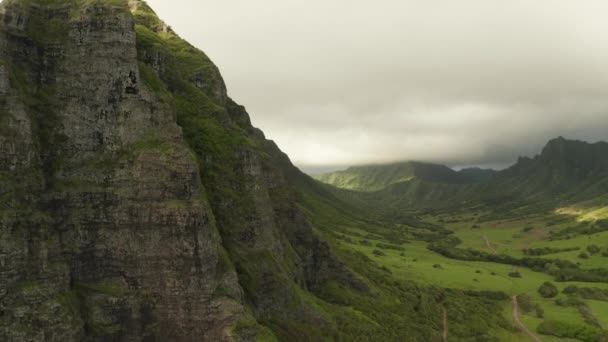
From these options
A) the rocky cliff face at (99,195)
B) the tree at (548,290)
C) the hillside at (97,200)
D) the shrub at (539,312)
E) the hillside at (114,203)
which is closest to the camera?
the hillside at (97,200)

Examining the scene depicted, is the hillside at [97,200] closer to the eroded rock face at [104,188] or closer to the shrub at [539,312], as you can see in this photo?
the eroded rock face at [104,188]

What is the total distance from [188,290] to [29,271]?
68.1 feet

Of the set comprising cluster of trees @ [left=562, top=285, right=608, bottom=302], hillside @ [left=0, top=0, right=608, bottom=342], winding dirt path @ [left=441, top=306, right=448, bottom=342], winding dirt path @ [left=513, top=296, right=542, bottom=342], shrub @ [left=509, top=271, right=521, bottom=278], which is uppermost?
hillside @ [left=0, top=0, right=608, bottom=342]

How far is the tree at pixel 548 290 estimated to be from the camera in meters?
151

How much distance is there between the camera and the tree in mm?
150925

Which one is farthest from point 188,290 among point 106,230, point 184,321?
point 106,230

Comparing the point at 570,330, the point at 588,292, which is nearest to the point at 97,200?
the point at 570,330

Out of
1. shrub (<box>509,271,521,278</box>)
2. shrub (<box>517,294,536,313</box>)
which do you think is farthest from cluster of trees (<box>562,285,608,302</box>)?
shrub (<box>509,271,521,278</box>)

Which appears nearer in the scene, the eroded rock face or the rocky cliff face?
the rocky cliff face

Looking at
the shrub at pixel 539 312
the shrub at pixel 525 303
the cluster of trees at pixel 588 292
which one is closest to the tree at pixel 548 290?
the cluster of trees at pixel 588 292

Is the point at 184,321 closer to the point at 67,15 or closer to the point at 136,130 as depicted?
the point at 136,130

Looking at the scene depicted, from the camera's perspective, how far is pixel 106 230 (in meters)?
56.9

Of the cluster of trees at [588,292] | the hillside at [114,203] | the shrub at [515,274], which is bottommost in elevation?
the cluster of trees at [588,292]

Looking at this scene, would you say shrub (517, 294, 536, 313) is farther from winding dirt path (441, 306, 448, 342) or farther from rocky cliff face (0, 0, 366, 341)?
rocky cliff face (0, 0, 366, 341)
